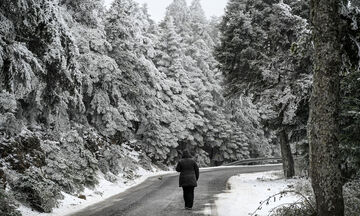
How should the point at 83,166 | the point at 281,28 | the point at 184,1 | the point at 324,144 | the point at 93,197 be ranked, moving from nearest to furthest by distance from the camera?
A: the point at 324,144 → the point at 93,197 → the point at 83,166 → the point at 281,28 → the point at 184,1

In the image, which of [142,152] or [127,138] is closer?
[127,138]

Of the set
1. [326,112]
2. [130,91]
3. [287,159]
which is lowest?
[287,159]

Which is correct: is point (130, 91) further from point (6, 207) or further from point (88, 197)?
point (6, 207)

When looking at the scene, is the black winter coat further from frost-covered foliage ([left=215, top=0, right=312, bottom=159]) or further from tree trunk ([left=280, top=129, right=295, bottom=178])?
tree trunk ([left=280, top=129, right=295, bottom=178])

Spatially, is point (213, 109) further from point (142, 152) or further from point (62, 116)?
point (62, 116)

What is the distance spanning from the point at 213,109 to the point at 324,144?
31.8 metres

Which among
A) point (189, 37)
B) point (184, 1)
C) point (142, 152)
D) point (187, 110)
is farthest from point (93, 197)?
point (184, 1)

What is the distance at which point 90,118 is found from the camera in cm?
2050

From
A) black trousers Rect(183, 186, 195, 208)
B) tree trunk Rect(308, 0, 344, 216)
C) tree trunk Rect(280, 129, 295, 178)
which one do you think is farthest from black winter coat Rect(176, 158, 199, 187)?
tree trunk Rect(280, 129, 295, 178)

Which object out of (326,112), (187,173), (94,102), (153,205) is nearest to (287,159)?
(187,173)

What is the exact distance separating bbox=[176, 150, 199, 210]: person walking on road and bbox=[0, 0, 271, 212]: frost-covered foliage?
145 inches

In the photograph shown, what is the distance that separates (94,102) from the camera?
755 inches

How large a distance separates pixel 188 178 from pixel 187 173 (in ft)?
0.62

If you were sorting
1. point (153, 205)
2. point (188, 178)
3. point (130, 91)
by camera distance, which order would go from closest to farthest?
1. point (188, 178)
2. point (153, 205)
3. point (130, 91)
